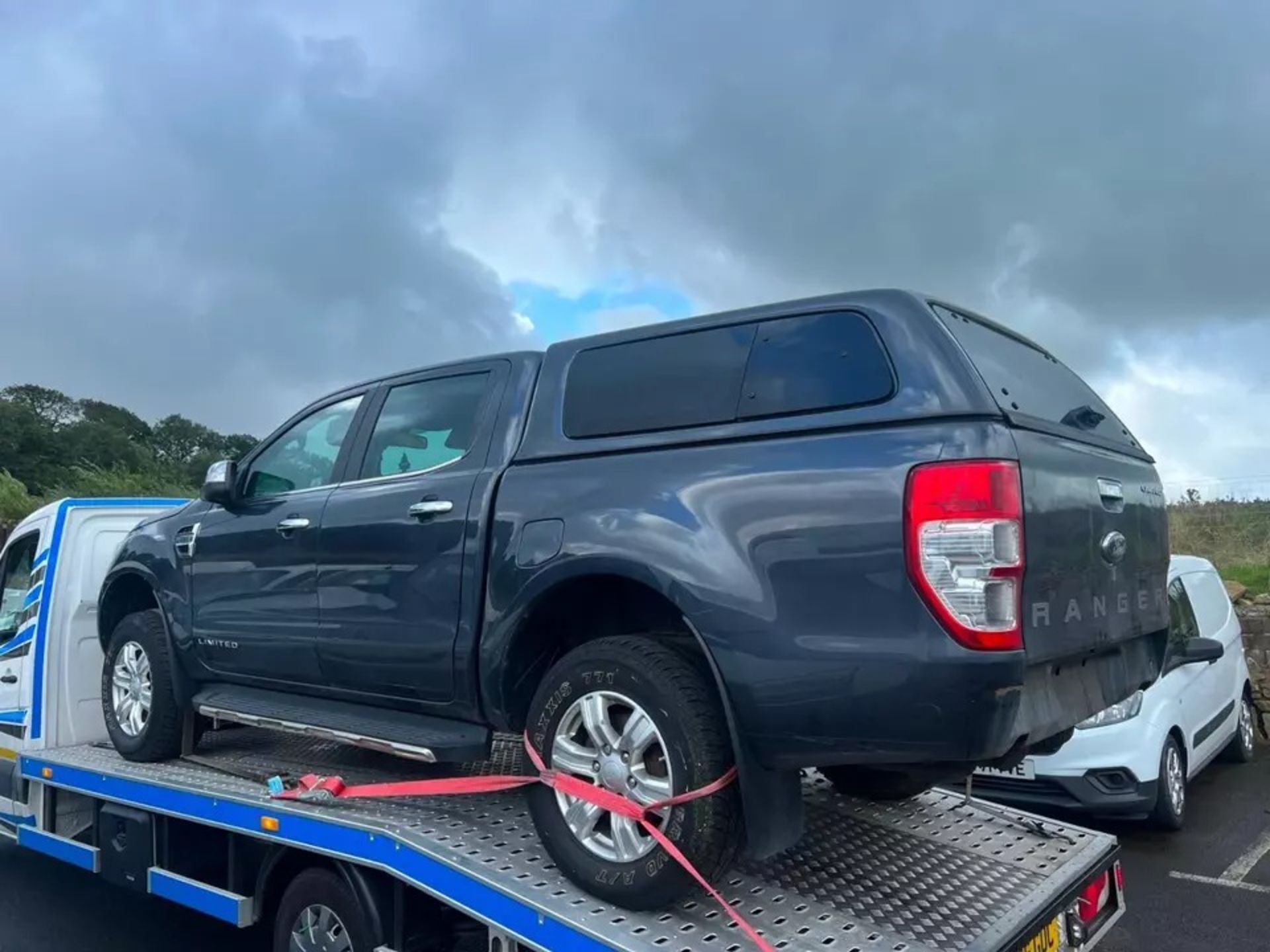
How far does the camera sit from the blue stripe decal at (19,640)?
19.7ft

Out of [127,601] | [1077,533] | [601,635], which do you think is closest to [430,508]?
[601,635]

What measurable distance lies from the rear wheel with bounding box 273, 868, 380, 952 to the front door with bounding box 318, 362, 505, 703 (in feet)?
2.29

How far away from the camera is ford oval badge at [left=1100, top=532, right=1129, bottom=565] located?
3.12m

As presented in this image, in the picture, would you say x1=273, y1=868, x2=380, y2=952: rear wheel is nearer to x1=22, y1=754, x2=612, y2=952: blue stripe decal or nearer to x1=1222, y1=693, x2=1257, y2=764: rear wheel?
x1=22, y1=754, x2=612, y2=952: blue stripe decal

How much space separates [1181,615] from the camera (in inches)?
290

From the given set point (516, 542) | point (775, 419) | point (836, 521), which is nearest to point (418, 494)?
point (516, 542)

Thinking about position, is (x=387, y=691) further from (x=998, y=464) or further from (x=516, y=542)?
(x=998, y=464)

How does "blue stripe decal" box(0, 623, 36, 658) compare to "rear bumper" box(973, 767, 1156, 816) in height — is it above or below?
above

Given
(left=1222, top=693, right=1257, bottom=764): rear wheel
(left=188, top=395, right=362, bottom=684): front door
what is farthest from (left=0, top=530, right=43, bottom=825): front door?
(left=1222, top=693, right=1257, bottom=764): rear wheel

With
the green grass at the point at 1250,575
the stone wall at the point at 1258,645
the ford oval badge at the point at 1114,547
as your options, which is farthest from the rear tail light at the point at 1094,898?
the green grass at the point at 1250,575

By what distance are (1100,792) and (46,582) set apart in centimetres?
614

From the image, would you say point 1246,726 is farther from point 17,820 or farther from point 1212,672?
point 17,820

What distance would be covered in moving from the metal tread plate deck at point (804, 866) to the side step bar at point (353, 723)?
0.77 feet

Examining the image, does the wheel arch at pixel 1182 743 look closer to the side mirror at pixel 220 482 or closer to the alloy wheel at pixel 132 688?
the side mirror at pixel 220 482
